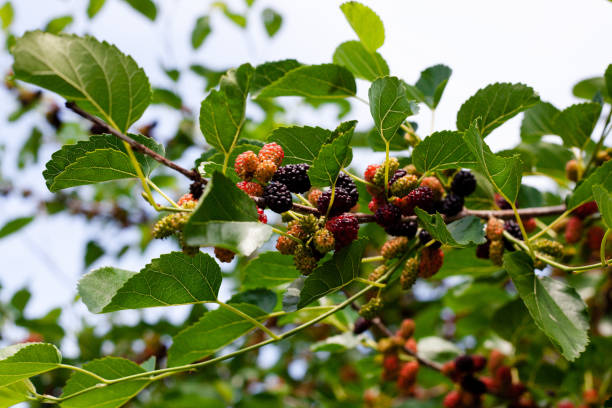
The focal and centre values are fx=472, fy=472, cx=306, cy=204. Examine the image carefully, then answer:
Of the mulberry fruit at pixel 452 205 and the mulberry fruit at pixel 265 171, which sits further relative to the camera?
the mulberry fruit at pixel 452 205

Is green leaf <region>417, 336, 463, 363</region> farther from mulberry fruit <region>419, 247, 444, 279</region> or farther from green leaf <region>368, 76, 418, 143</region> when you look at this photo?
green leaf <region>368, 76, 418, 143</region>

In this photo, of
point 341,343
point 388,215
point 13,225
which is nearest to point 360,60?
point 388,215

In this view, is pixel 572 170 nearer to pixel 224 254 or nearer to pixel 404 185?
pixel 404 185

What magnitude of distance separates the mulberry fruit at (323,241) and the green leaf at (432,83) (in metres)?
0.52

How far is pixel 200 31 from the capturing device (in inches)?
108

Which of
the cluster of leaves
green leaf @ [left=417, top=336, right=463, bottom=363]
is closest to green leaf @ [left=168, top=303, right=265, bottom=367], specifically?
the cluster of leaves

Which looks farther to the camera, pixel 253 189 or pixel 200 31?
pixel 200 31

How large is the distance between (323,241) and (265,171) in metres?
0.15

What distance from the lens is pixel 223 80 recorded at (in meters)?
0.74

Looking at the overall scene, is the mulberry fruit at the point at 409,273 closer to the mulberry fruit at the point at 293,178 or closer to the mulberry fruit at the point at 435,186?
the mulberry fruit at the point at 435,186

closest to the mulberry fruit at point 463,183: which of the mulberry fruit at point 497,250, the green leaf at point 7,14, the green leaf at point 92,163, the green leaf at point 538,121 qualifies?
the mulberry fruit at point 497,250

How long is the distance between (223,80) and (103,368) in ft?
1.90

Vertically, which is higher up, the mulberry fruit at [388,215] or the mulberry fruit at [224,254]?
the mulberry fruit at [388,215]

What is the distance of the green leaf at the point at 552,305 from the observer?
798mm
